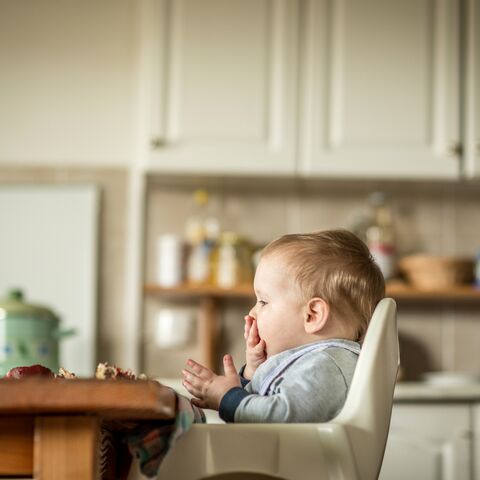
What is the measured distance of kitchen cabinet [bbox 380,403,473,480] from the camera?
113 inches

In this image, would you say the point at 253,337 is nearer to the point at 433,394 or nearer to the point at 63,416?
the point at 63,416

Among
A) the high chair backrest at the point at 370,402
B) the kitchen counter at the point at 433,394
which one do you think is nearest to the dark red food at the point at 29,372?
the high chair backrest at the point at 370,402

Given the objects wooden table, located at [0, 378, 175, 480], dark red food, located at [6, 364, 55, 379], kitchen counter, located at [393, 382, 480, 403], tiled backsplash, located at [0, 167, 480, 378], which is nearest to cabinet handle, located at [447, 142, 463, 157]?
tiled backsplash, located at [0, 167, 480, 378]

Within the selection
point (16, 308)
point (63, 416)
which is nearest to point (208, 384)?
point (63, 416)

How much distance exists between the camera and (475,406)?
294 centimetres

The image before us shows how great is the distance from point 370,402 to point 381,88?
2.24m

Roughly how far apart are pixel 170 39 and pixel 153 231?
0.69m

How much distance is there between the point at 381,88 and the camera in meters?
3.15

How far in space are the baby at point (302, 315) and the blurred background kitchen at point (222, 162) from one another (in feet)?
5.51

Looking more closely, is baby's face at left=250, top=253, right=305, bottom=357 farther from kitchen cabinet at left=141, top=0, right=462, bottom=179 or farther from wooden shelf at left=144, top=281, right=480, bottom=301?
wooden shelf at left=144, top=281, right=480, bottom=301

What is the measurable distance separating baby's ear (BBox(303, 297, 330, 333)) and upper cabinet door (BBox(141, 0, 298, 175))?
182 cm

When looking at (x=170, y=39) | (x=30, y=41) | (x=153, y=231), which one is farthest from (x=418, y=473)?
(x=30, y=41)

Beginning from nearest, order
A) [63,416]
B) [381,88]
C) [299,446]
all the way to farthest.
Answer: [63,416], [299,446], [381,88]

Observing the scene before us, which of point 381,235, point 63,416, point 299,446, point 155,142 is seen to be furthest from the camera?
point 381,235
